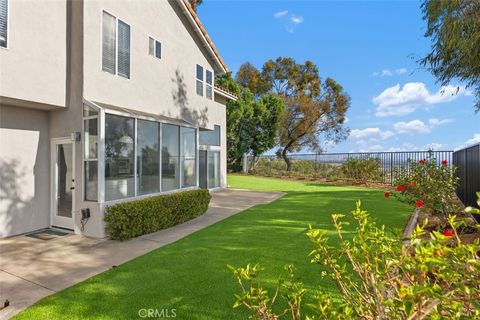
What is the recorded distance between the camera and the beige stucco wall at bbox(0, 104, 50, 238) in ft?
24.7

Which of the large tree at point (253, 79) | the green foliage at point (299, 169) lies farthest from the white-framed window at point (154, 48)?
the large tree at point (253, 79)

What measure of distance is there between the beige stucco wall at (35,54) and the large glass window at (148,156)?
2279 millimetres

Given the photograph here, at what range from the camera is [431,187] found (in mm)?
6938

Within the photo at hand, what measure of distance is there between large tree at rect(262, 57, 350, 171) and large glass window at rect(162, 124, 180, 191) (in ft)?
65.9

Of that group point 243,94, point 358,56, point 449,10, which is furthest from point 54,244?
point 243,94

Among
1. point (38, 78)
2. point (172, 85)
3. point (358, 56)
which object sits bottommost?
point (38, 78)

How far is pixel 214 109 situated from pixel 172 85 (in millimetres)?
4584

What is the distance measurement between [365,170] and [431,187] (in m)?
15.0

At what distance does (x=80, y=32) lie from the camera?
7922 mm

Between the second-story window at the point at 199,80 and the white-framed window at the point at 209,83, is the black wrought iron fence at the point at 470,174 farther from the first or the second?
the white-framed window at the point at 209,83

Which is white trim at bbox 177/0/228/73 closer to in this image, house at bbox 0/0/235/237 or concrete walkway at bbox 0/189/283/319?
house at bbox 0/0/235/237

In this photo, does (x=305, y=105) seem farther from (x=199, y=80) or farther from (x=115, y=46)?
(x=115, y=46)

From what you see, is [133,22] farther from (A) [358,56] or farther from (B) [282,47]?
(B) [282,47]

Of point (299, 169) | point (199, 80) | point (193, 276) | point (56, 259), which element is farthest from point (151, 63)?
point (299, 169)
